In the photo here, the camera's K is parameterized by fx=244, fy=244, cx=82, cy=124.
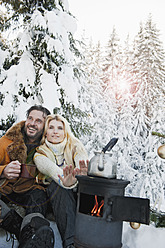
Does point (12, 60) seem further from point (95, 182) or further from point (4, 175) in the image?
point (95, 182)

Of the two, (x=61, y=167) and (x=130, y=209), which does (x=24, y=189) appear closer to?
(x=61, y=167)

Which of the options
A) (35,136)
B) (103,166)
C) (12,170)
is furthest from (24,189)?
(103,166)

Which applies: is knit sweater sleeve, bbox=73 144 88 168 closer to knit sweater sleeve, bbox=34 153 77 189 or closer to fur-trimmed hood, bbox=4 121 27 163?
knit sweater sleeve, bbox=34 153 77 189

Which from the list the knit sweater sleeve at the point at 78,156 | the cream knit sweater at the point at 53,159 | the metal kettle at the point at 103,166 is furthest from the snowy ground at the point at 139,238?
the metal kettle at the point at 103,166

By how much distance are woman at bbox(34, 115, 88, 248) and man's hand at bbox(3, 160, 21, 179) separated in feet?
0.83

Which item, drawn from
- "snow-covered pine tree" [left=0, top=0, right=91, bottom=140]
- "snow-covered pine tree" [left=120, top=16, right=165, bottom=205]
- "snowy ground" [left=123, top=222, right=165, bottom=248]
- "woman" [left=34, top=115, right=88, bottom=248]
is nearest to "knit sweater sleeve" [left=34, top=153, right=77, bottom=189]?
"woman" [left=34, top=115, right=88, bottom=248]

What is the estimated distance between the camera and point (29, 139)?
327 cm

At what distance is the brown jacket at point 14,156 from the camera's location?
295cm

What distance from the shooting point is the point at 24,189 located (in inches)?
118

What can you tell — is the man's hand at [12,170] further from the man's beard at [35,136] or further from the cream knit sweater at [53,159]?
the man's beard at [35,136]

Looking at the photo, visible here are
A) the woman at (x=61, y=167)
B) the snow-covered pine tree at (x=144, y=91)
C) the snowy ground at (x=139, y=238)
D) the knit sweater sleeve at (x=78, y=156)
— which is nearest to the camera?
the woman at (x=61, y=167)

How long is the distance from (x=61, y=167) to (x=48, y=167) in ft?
0.74

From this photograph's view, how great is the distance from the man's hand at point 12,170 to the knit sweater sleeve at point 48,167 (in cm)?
25

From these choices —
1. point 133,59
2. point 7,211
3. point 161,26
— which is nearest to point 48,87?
point 7,211
